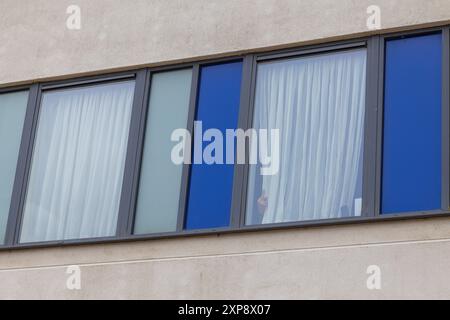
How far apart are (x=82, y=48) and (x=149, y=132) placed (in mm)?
1453

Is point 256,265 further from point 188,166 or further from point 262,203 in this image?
point 188,166

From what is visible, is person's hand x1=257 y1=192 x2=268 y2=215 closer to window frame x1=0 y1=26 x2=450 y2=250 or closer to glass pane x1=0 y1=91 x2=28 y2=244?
window frame x1=0 y1=26 x2=450 y2=250

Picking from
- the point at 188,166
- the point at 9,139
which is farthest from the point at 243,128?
the point at 9,139

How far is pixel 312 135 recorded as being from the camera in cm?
1129

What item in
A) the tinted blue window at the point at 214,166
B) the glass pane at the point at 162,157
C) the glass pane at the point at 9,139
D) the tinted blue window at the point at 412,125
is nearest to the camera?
the tinted blue window at the point at 412,125

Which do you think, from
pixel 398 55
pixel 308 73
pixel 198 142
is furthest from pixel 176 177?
pixel 398 55

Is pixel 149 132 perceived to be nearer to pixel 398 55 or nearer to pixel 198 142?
pixel 198 142

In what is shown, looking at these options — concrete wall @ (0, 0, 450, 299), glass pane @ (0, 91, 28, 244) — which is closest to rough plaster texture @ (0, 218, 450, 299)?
concrete wall @ (0, 0, 450, 299)

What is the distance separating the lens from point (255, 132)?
Result: 1151 centimetres

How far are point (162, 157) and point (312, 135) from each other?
1712 mm

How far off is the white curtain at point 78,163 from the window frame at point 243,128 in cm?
11

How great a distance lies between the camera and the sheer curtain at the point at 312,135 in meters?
11.0

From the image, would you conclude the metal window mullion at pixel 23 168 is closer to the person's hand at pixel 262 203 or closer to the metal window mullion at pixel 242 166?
the metal window mullion at pixel 242 166

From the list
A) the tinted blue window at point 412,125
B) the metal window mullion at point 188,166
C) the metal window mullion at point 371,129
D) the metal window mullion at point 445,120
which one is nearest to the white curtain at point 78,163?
the metal window mullion at point 188,166
